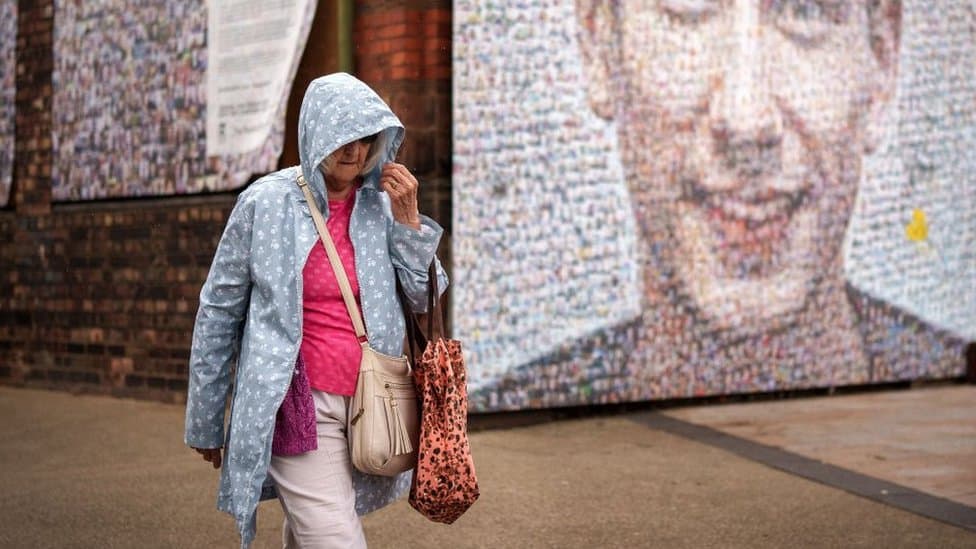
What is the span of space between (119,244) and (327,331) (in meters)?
7.48

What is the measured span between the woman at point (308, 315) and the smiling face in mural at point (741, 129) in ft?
18.7

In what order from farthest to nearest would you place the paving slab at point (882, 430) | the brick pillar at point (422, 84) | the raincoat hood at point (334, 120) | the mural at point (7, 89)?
the mural at point (7, 89) → the brick pillar at point (422, 84) → the paving slab at point (882, 430) → the raincoat hood at point (334, 120)

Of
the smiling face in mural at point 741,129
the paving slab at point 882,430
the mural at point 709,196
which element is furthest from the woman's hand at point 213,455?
the smiling face in mural at point 741,129

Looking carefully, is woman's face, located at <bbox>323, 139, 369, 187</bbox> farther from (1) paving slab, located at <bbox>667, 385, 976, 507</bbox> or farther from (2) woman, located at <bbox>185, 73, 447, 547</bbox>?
(1) paving slab, located at <bbox>667, 385, 976, 507</bbox>

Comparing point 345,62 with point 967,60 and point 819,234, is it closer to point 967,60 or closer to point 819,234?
point 819,234

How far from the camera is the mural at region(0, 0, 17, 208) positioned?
1215 cm

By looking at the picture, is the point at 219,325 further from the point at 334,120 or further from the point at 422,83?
the point at 422,83

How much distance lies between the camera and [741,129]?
10.6 metres

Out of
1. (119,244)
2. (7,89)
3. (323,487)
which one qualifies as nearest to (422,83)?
(119,244)

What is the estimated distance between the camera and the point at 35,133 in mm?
11969

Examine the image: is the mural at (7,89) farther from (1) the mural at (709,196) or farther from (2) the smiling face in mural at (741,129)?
(2) the smiling face in mural at (741,129)

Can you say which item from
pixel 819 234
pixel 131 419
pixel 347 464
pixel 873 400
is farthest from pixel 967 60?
pixel 347 464

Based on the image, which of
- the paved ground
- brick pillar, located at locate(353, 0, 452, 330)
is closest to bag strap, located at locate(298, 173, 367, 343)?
the paved ground

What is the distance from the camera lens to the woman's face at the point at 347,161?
13.5 feet
